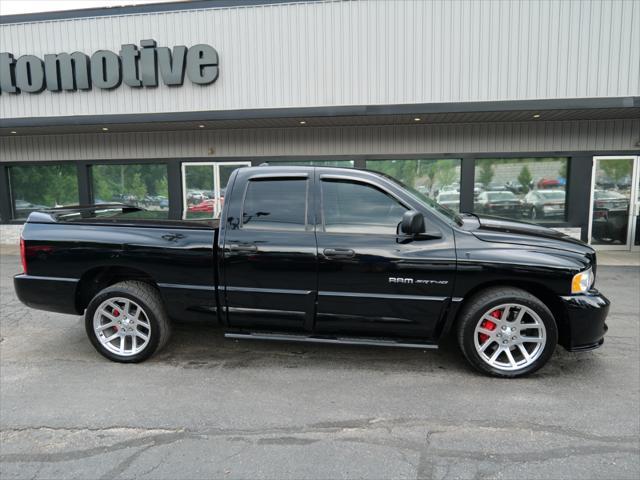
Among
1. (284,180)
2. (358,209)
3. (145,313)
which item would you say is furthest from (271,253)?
(145,313)

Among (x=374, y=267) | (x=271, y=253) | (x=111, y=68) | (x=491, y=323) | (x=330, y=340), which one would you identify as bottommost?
(x=330, y=340)

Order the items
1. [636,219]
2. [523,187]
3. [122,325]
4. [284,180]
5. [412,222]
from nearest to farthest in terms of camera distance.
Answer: [412,222], [284,180], [122,325], [636,219], [523,187]

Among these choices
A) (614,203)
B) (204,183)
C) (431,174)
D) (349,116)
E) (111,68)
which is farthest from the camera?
(204,183)

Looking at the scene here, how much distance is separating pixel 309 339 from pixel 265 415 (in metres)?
0.88

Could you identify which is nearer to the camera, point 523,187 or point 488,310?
point 488,310

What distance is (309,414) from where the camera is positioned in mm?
3203

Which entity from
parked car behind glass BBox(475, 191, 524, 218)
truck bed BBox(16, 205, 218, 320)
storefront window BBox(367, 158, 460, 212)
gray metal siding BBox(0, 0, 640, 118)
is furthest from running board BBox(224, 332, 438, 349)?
parked car behind glass BBox(475, 191, 524, 218)

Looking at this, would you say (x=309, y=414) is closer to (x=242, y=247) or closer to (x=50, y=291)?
(x=242, y=247)

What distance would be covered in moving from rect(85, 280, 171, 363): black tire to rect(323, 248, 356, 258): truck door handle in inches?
69.0

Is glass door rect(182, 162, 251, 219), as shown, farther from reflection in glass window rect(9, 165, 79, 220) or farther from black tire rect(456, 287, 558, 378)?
black tire rect(456, 287, 558, 378)

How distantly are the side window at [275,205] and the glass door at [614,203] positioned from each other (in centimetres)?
929

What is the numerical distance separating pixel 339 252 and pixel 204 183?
854cm

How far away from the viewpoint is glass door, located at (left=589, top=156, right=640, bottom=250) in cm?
1015

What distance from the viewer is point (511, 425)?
3.03 metres
